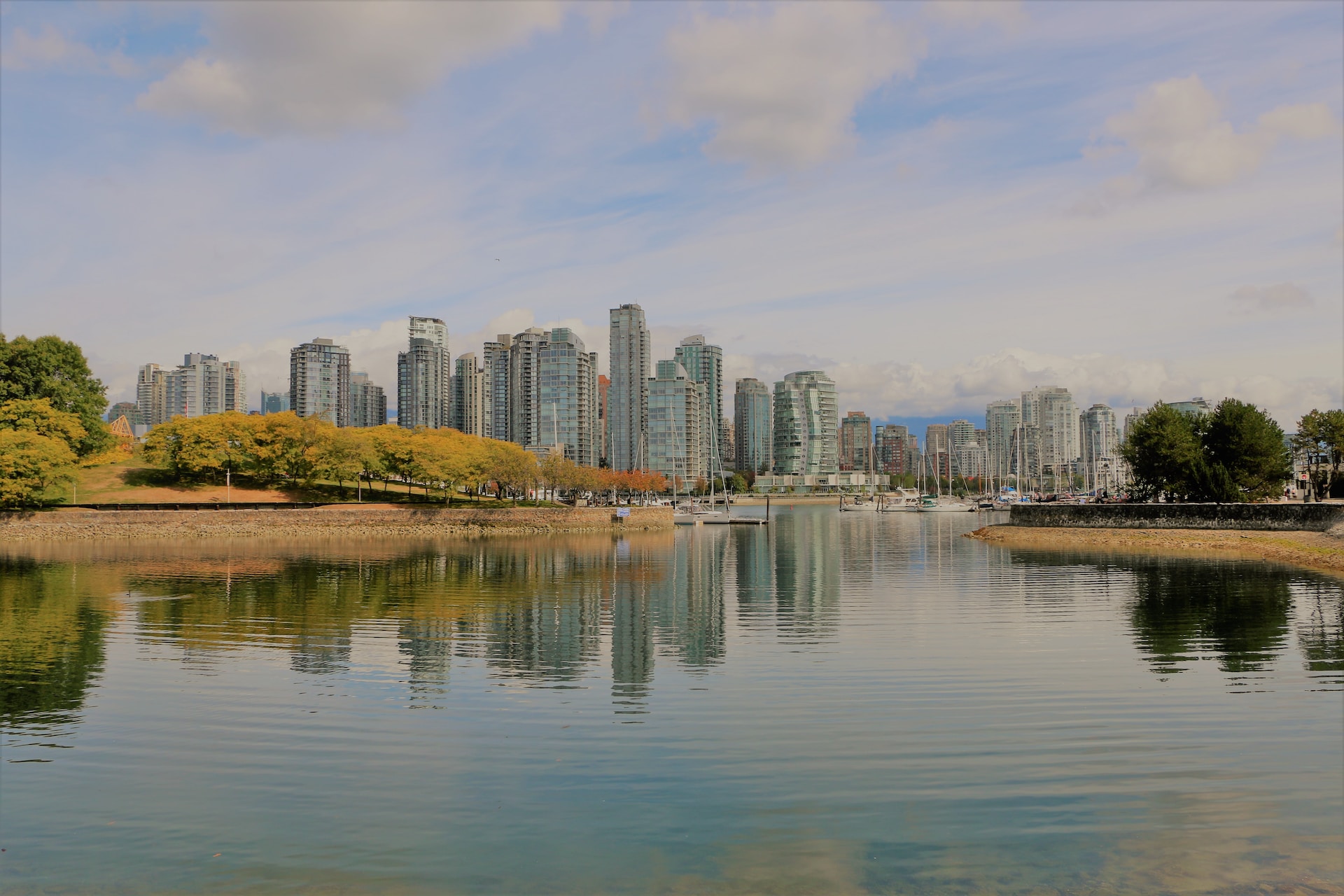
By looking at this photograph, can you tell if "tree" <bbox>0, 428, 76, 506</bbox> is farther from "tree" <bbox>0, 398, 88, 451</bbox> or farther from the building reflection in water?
the building reflection in water

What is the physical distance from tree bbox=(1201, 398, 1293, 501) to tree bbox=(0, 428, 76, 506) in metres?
106

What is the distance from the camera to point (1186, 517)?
255ft

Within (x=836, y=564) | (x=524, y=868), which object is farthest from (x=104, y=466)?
(x=524, y=868)

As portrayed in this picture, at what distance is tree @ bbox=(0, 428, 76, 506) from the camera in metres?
80.4

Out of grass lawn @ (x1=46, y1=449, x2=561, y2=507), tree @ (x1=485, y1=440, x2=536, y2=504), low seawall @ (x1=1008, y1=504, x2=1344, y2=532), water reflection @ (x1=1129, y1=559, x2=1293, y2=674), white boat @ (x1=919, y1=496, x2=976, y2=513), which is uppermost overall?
tree @ (x1=485, y1=440, x2=536, y2=504)

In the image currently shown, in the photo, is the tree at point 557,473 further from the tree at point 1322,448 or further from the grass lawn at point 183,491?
the tree at point 1322,448

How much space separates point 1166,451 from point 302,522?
83.7m

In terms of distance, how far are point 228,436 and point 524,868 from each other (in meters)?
107

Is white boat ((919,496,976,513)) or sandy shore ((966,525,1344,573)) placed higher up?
sandy shore ((966,525,1344,573))

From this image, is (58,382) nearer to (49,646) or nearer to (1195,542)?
(49,646)

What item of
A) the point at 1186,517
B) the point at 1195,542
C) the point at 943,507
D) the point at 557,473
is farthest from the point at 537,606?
the point at 943,507

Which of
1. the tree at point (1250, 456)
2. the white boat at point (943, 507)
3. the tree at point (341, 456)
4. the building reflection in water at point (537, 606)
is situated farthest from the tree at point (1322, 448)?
the tree at point (341, 456)

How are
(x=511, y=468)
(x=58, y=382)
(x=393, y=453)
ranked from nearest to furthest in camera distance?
(x=58, y=382) → (x=393, y=453) → (x=511, y=468)

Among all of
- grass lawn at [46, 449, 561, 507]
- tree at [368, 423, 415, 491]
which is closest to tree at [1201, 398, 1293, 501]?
grass lawn at [46, 449, 561, 507]
